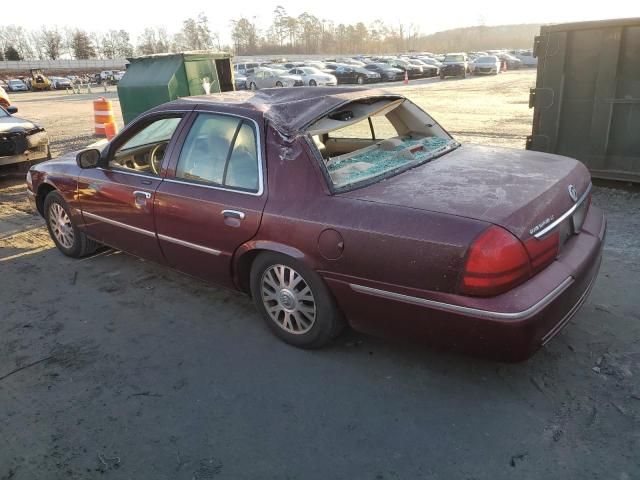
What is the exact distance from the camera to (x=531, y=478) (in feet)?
7.55

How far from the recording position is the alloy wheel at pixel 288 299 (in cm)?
320

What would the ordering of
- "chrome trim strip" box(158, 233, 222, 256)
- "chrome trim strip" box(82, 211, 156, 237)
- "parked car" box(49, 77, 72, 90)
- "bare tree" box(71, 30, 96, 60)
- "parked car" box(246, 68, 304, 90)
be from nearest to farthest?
"chrome trim strip" box(158, 233, 222, 256) → "chrome trim strip" box(82, 211, 156, 237) → "parked car" box(246, 68, 304, 90) → "parked car" box(49, 77, 72, 90) → "bare tree" box(71, 30, 96, 60)

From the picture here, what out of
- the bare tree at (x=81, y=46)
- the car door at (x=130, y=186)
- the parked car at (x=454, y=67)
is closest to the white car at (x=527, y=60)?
the parked car at (x=454, y=67)

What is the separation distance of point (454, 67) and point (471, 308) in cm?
3700

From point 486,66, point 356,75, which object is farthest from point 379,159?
point 486,66

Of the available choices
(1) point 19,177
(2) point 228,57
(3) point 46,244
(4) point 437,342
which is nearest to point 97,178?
(3) point 46,244

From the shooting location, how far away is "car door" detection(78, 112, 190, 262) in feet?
13.2

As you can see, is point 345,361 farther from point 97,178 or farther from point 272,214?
point 97,178

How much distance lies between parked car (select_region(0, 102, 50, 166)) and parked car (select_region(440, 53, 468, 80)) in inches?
1272

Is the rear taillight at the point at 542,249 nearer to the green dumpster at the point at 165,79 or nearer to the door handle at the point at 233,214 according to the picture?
the door handle at the point at 233,214

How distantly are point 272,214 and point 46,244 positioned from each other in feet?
12.3

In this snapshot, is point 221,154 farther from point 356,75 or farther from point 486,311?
point 356,75

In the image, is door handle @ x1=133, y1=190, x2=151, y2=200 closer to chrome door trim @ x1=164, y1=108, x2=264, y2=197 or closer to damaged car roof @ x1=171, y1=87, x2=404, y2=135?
chrome door trim @ x1=164, y1=108, x2=264, y2=197

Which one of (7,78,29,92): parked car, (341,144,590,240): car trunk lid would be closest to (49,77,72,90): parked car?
(7,78,29,92): parked car
